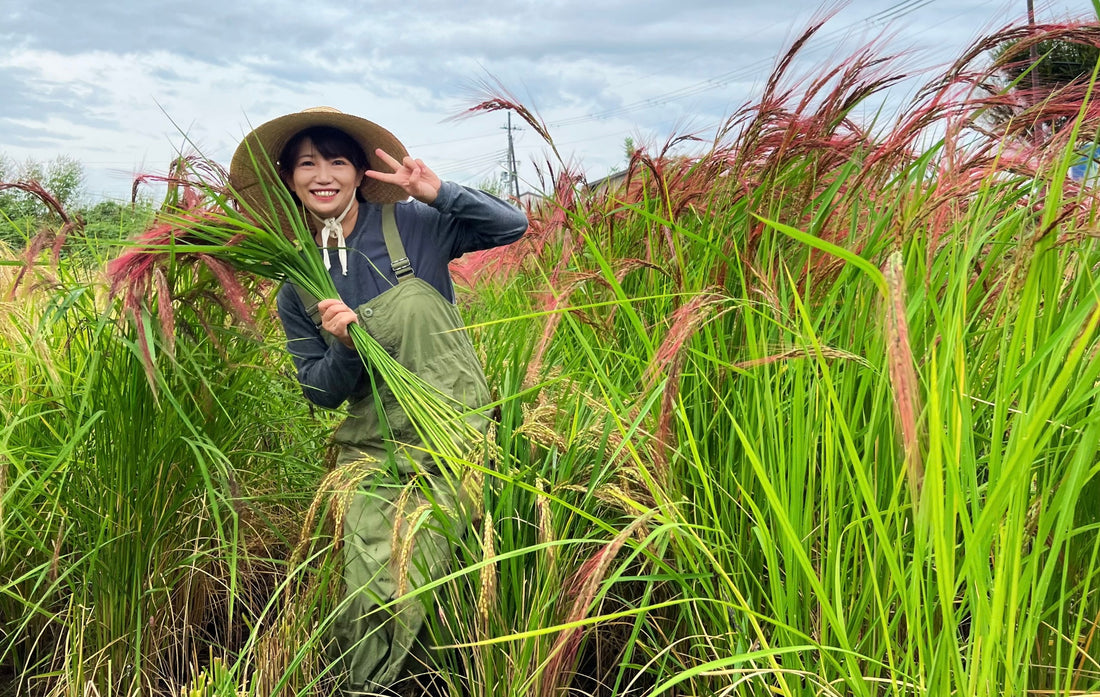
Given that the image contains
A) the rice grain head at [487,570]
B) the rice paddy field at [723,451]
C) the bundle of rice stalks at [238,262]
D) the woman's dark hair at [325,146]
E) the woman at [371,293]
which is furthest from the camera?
the woman's dark hair at [325,146]

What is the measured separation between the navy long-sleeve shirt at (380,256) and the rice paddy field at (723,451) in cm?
19

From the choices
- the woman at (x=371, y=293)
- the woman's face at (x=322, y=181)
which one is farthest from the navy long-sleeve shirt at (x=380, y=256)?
the woman's face at (x=322, y=181)

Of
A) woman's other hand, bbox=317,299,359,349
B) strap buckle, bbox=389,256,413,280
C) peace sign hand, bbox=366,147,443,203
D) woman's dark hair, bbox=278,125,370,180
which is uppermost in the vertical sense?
woman's dark hair, bbox=278,125,370,180

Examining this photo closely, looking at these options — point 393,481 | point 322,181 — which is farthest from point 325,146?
point 393,481

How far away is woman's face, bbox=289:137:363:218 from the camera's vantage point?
7.84 ft

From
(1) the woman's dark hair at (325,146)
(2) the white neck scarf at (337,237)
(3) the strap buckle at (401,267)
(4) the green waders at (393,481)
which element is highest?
(1) the woman's dark hair at (325,146)

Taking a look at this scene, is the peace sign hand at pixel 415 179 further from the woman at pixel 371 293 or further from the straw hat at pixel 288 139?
the straw hat at pixel 288 139

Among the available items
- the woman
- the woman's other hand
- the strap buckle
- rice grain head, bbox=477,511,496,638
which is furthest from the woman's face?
rice grain head, bbox=477,511,496,638

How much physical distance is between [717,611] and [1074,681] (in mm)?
567

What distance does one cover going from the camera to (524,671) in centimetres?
172

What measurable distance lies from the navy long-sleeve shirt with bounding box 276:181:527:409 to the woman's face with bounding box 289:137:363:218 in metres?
0.10

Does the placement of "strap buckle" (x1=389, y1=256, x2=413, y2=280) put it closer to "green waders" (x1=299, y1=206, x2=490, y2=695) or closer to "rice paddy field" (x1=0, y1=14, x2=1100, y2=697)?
"green waders" (x1=299, y1=206, x2=490, y2=695)

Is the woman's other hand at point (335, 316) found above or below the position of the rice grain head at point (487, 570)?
above

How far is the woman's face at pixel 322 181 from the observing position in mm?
2391
